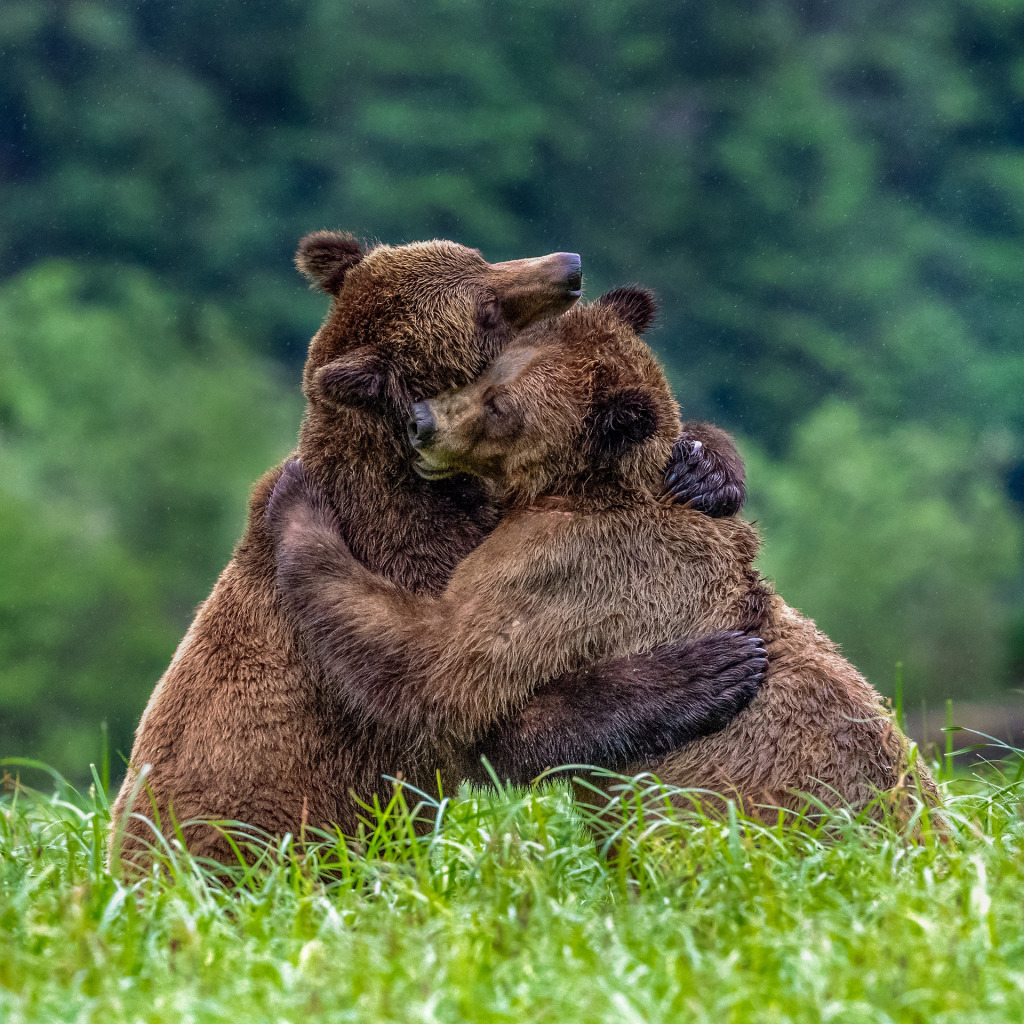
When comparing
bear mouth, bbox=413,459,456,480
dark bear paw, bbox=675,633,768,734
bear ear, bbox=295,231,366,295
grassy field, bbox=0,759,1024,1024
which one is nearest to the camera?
grassy field, bbox=0,759,1024,1024

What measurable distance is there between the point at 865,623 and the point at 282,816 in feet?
26.0

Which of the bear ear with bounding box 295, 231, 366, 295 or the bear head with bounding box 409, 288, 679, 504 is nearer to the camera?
the bear head with bounding box 409, 288, 679, 504

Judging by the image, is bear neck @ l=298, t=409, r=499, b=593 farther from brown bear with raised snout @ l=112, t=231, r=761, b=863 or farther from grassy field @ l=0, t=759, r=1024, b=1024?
grassy field @ l=0, t=759, r=1024, b=1024

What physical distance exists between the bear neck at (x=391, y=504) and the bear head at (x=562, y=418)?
0.26ft

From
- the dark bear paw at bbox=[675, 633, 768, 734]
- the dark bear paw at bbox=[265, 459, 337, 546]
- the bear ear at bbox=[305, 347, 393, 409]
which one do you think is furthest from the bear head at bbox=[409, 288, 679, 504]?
the dark bear paw at bbox=[675, 633, 768, 734]

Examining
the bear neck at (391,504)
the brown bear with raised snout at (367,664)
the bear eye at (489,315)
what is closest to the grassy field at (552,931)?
the brown bear with raised snout at (367,664)

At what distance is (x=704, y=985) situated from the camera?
2.00 metres

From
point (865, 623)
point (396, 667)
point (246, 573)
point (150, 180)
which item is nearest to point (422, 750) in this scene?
point (396, 667)

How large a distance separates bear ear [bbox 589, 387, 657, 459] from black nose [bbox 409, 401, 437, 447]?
0.38 meters

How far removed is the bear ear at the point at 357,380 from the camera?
2.98 metres

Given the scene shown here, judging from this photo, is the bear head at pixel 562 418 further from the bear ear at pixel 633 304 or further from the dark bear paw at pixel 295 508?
the dark bear paw at pixel 295 508

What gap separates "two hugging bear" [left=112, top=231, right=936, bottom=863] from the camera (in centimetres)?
288

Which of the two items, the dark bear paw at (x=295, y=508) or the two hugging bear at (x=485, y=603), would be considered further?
the dark bear paw at (x=295, y=508)

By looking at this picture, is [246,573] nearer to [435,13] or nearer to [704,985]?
[704,985]
